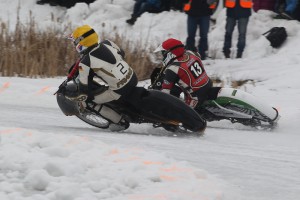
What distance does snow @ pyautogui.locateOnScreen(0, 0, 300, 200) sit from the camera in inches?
198

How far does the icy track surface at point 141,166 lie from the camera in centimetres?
493

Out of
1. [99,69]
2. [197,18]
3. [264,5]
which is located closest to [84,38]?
[99,69]

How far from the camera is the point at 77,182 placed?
4996 mm

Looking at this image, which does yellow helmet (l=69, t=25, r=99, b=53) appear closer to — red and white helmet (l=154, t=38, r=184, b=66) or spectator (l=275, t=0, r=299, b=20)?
red and white helmet (l=154, t=38, r=184, b=66)

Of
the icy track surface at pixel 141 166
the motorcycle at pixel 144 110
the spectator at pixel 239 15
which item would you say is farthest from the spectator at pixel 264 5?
the motorcycle at pixel 144 110

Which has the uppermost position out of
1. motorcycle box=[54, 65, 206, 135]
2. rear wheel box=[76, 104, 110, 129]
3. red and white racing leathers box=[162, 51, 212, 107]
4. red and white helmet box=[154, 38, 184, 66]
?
red and white helmet box=[154, 38, 184, 66]

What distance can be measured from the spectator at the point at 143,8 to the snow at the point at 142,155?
15.7ft

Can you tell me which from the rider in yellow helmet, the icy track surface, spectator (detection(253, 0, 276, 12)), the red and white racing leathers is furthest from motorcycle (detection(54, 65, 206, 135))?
spectator (detection(253, 0, 276, 12))

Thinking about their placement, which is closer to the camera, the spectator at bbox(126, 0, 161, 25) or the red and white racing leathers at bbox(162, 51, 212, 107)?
the red and white racing leathers at bbox(162, 51, 212, 107)

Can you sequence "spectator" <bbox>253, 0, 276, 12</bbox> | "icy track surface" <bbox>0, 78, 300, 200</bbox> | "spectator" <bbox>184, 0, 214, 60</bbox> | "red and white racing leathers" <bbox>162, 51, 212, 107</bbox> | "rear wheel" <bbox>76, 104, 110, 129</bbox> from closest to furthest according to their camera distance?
"icy track surface" <bbox>0, 78, 300, 200</bbox> → "rear wheel" <bbox>76, 104, 110, 129</bbox> → "red and white racing leathers" <bbox>162, 51, 212, 107</bbox> → "spectator" <bbox>184, 0, 214, 60</bbox> → "spectator" <bbox>253, 0, 276, 12</bbox>

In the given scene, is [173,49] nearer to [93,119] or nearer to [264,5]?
[93,119]

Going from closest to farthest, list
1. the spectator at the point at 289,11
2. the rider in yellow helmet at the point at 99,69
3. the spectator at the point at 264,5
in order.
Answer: the rider in yellow helmet at the point at 99,69 → the spectator at the point at 289,11 → the spectator at the point at 264,5

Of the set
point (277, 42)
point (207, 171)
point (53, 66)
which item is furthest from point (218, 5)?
point (207, 171)

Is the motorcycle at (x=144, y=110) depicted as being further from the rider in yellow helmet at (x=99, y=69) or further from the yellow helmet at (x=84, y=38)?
the yellow helmet at (x=84, y=38)
